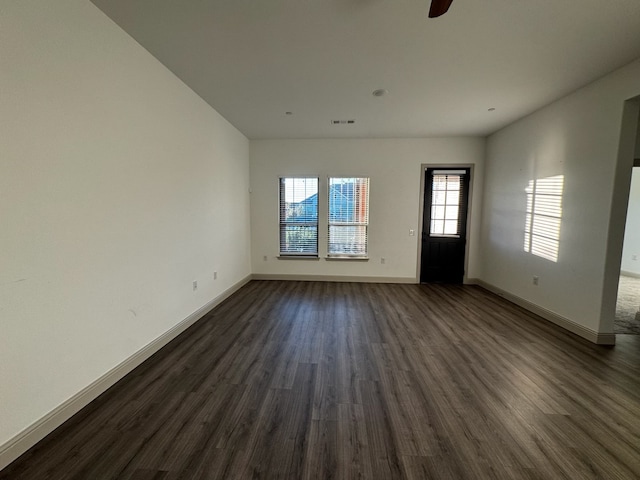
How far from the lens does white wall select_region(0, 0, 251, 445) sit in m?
1.37

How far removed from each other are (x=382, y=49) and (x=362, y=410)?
120 inches

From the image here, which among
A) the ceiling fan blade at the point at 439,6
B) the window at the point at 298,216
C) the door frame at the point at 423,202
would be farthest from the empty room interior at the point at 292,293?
the window at the point at 298,216

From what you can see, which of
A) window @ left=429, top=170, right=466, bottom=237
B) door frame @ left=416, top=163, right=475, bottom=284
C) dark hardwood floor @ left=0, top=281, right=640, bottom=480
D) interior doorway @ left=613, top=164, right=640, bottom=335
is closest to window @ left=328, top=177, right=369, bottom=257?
door frame @ left=416, top=163, right=475, bottom=284

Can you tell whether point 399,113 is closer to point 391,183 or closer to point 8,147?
point 391,183

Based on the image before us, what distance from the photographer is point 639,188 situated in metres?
5.44

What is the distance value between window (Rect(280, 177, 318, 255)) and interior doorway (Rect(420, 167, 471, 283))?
2331 mm

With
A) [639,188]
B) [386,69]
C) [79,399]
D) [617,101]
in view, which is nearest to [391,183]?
[386,69]

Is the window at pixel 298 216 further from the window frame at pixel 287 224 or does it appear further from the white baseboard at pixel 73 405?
the white baseboard at pixel 73 405

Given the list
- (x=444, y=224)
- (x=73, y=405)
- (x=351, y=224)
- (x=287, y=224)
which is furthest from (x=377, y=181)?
(x=73, y=405)

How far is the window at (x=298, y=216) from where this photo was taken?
203 inches

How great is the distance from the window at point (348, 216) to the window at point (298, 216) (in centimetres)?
37

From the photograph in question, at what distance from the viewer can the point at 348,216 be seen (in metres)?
5.14

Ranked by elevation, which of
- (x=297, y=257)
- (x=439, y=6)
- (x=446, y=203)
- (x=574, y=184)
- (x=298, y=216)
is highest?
(x=439, y=6)

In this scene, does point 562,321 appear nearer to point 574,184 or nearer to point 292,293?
point 574,184
